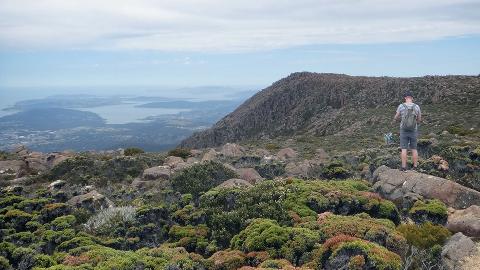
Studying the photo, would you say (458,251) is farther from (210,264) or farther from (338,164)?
(338,164)

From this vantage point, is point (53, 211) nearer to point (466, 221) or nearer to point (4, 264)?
point (4, 264)

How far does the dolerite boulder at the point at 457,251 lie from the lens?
9.88m

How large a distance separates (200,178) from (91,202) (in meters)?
4.23

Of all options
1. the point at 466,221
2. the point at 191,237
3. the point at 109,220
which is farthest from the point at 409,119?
the point at 109,220

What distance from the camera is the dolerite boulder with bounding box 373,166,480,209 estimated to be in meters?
13.6

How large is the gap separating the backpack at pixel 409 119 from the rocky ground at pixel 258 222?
1731 millimetres

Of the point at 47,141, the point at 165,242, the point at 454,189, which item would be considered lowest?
the point at 47,141

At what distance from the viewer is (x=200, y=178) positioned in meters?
18.0

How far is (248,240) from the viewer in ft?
35.1

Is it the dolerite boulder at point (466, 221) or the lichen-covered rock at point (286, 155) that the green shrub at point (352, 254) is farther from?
the lichen-covered rock at point (286, 155)

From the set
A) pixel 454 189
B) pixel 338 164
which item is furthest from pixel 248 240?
pixel 338 164

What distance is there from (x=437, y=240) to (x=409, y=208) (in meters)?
2.65

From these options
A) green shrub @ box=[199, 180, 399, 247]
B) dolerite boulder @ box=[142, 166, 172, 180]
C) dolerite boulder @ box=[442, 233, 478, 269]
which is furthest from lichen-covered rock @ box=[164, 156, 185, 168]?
dolerite boulder @ box=[442, 233, 478, 269]

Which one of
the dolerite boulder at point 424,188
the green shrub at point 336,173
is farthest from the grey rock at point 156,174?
the dolerite boulder at point 424,188
